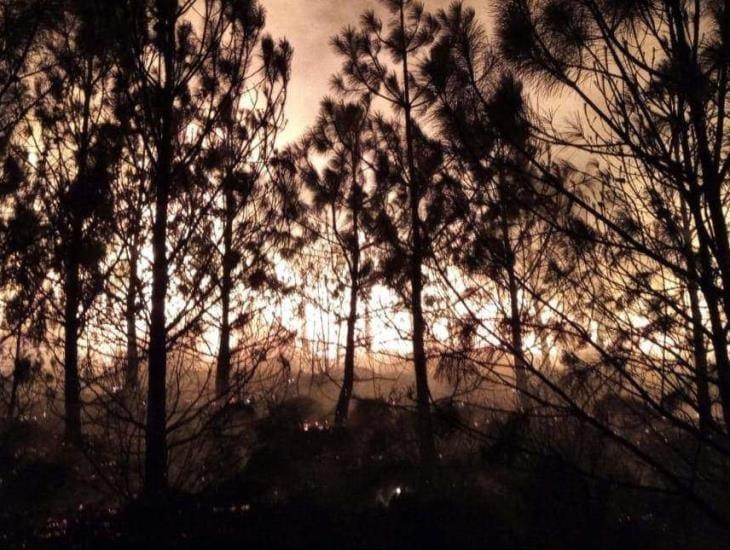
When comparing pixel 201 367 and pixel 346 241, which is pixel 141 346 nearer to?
pixel 201 367

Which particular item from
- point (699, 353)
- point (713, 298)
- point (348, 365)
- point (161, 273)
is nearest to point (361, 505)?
point (348, 365)

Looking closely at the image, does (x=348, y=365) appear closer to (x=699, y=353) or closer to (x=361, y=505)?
(x=361, y=505)

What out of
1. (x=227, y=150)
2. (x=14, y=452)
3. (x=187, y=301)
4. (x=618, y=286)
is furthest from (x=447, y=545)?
(x=14, y=452)

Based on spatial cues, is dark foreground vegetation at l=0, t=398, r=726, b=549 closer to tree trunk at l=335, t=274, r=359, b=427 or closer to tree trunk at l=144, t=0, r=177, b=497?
tree trunk at l=144, t=0, r=177, b=497

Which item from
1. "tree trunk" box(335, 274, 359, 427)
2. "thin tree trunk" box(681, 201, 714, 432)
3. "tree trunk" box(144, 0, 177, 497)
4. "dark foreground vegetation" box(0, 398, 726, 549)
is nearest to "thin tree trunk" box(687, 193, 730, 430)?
"thin tree trunk" box(681, 201, 714, 432)

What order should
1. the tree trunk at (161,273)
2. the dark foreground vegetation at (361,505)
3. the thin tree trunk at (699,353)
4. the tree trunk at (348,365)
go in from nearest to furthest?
1. the thin tree trunk at (699,353)
2. the tree trunk at (161,273)
3. the dark foreground vegetation at (361,505)
4. the tree trunk at (348,365)

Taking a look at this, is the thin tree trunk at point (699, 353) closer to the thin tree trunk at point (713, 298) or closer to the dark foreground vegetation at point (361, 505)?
the thin tree trunk at point (713, 298)

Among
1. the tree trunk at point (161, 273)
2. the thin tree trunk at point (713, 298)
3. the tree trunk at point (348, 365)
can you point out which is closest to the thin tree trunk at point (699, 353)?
the thin tree trunk at point (713, 298)

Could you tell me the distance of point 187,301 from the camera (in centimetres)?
491

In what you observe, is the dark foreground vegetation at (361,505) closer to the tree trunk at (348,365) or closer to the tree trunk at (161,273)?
the tree trunk at (161,273)

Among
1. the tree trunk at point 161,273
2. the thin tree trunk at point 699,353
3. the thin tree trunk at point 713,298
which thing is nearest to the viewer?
the thin tree trunk at point 713,298

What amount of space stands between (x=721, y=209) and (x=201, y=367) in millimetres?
4681

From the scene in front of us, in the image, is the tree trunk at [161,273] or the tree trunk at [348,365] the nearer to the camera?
the tree trunk at [161,273]

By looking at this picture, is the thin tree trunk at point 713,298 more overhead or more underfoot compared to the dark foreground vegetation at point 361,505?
more overhead
